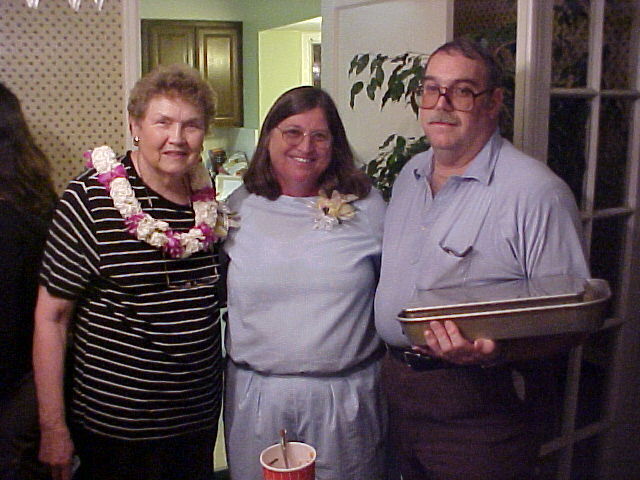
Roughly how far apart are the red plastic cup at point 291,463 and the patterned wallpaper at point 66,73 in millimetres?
892

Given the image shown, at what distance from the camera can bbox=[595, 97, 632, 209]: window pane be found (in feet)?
7.02

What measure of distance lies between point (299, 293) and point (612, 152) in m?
1.27

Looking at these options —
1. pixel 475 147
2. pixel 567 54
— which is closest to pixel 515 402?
pixel 475 147

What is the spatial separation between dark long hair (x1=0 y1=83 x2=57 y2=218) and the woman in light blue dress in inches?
16.6

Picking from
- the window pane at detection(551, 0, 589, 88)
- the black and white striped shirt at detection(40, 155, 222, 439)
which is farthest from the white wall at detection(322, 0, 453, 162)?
the black and white striped shirt at detection(40, 155, 222, 439)

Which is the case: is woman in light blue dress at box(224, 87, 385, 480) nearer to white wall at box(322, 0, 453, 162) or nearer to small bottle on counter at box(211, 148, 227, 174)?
white wall at box(322, 0, 453, 162)

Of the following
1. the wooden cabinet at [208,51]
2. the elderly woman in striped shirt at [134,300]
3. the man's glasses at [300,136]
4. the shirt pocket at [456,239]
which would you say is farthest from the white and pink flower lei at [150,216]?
the wooden cabinet at [208,51]

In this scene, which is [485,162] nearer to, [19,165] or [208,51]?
[19,165]

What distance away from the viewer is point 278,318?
59.1 inches

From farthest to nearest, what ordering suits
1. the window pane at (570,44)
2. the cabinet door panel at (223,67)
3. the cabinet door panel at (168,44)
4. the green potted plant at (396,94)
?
the cabinet door panel at (223,67), the cabinet door panel at (168,44), the green potted plant at (396,94), the window pane at (570,44)


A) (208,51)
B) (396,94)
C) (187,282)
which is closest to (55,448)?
(187,282)

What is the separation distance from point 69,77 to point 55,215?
353 millimetres

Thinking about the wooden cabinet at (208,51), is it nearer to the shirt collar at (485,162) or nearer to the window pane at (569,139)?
the window pane at (569,139)

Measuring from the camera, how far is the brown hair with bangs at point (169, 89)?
4.58 feet
